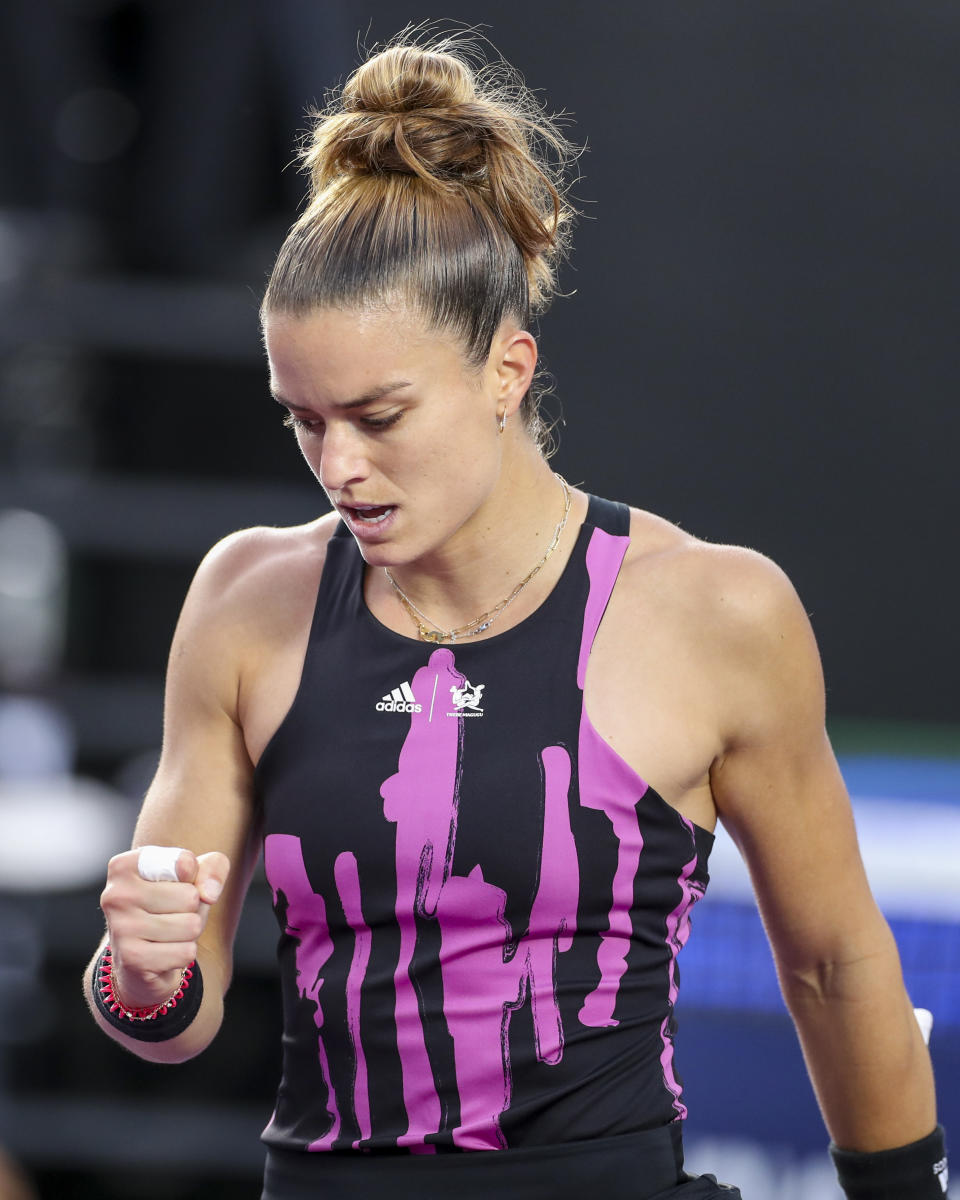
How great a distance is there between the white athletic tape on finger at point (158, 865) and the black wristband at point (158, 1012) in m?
0.23

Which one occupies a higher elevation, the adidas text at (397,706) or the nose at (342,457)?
the nose at (342,457)

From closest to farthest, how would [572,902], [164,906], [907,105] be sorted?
[164,906]
[572,902]
[907,105]

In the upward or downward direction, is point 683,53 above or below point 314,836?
above

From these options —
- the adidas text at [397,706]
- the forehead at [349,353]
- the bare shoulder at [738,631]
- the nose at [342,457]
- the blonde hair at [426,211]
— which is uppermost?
the blonde hair at [426,211]

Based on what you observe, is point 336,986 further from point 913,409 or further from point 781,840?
point 913,409

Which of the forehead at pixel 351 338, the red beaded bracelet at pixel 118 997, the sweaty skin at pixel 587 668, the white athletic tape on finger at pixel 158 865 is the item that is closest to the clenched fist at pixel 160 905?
the white athletic tape on finger at pixel 158 865

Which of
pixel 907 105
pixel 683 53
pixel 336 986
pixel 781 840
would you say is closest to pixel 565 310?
pixel 683 53

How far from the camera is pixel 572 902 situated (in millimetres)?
1730

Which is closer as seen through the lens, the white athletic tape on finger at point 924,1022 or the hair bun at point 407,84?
the hair bun at point 407,84

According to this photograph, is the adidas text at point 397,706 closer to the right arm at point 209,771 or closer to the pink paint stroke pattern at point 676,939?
the right arm at point 209,771

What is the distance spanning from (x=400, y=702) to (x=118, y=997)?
417 mm

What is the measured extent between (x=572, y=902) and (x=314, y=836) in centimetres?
27

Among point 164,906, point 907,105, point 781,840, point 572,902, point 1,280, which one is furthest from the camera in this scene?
point 1,280

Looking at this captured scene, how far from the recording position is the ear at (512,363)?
178cm
